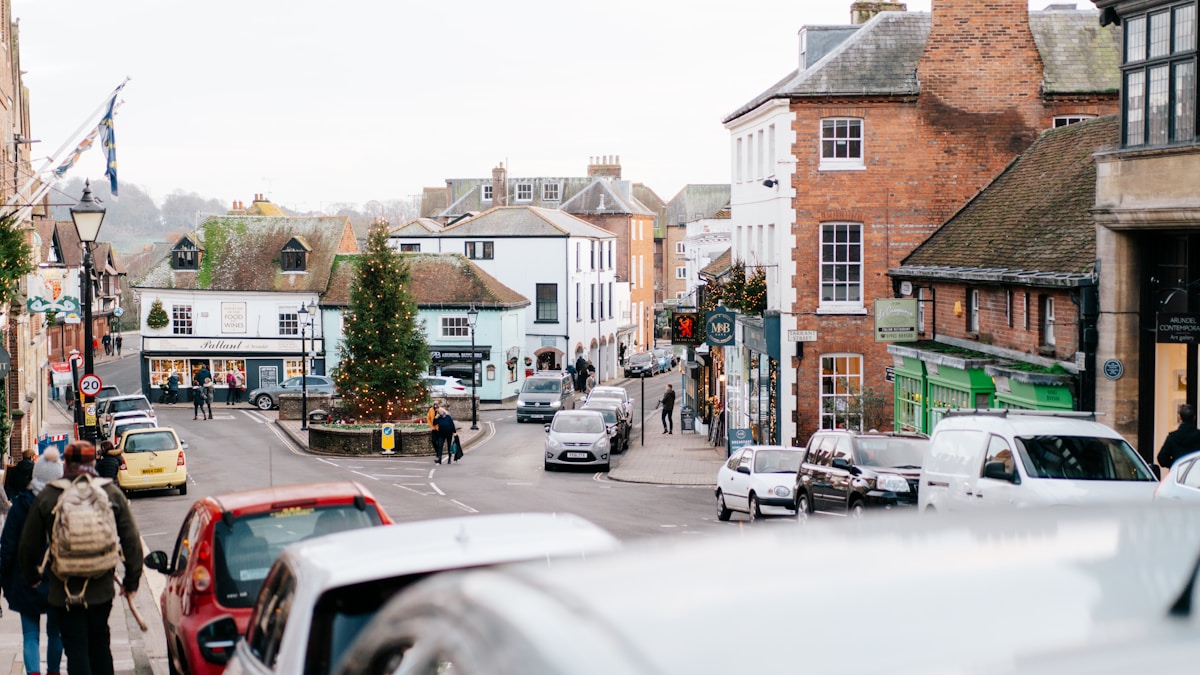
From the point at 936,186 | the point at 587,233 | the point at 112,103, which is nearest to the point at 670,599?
the point at 112,103

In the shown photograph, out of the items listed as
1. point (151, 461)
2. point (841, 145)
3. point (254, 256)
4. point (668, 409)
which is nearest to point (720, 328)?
point (841, 145)

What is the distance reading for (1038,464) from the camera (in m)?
15.1

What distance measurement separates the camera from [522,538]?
6160mm

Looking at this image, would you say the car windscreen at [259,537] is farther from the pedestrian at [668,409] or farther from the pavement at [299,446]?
the pedestrian at [668,409]

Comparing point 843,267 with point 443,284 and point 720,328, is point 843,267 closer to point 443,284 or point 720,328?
point 720,328

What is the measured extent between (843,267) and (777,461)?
12279 mm

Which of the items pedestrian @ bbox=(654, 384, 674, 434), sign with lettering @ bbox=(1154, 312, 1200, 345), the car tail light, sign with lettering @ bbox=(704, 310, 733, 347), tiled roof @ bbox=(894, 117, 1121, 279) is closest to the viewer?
the car tail light

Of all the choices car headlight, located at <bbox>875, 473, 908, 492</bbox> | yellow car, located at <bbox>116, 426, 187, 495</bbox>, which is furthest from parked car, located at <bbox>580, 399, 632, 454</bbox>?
car headlight, located at <bbox>875, 473, 908, 492</bbox>

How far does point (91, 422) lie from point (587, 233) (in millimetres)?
49759

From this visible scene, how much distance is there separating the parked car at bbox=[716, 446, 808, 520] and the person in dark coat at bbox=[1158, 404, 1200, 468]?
21.4 ft

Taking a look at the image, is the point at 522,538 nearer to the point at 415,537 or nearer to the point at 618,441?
the point at 415,537

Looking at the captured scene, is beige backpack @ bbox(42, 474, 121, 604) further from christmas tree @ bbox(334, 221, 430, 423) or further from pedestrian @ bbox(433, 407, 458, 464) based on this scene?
christmas tree @ bbox(334, 221, 430, 423)

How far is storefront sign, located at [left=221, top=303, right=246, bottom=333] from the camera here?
65.8 meters

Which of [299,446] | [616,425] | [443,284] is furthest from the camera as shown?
[443,284]
